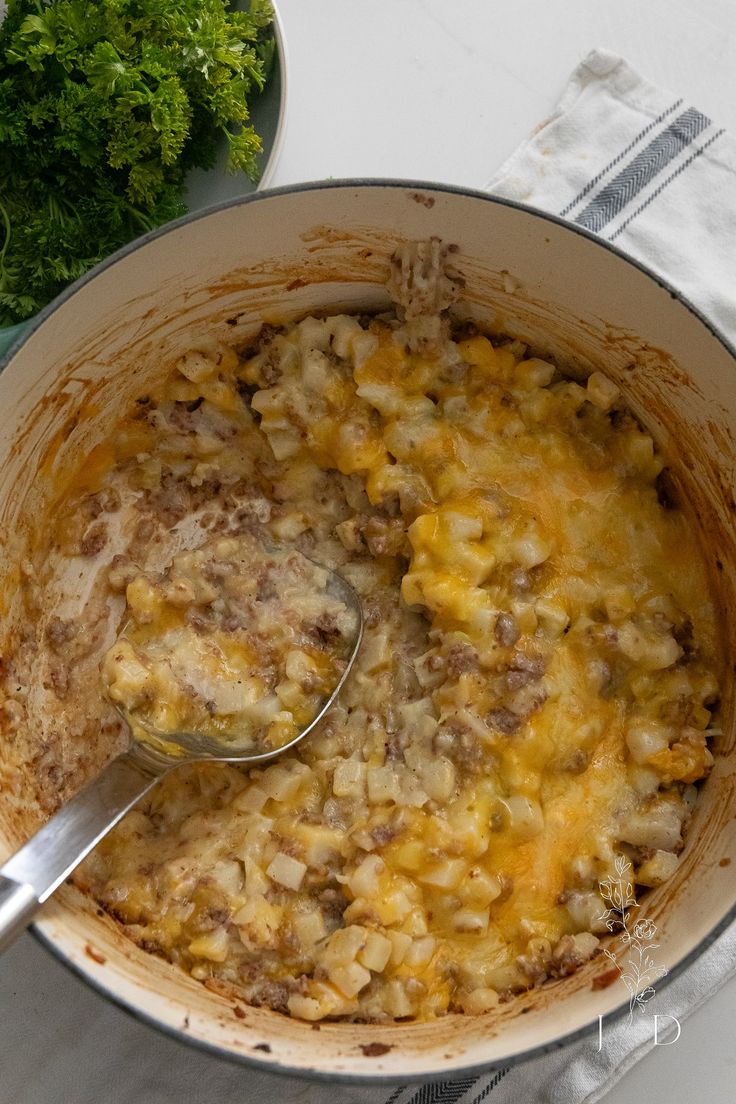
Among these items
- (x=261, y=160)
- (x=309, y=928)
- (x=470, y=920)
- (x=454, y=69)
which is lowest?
(x=309, y=928)

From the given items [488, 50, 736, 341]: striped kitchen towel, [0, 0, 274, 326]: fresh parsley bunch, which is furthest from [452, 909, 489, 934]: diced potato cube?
[0, 0, 274, 326]: fresh parsley bunch

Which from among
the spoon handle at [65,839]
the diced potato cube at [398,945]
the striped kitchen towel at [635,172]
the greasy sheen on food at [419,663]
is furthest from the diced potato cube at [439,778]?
the striped kitchen towel at [635,172]

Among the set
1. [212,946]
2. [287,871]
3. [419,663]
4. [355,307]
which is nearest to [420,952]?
[287,871]

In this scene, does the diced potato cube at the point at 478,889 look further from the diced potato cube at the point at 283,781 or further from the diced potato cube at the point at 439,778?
the diced potato cube at the point at 283,781

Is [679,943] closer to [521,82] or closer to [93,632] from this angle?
[93,632]

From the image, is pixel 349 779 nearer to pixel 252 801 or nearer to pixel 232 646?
pixel 252 801

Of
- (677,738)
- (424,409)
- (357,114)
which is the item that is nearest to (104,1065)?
(677,738)
